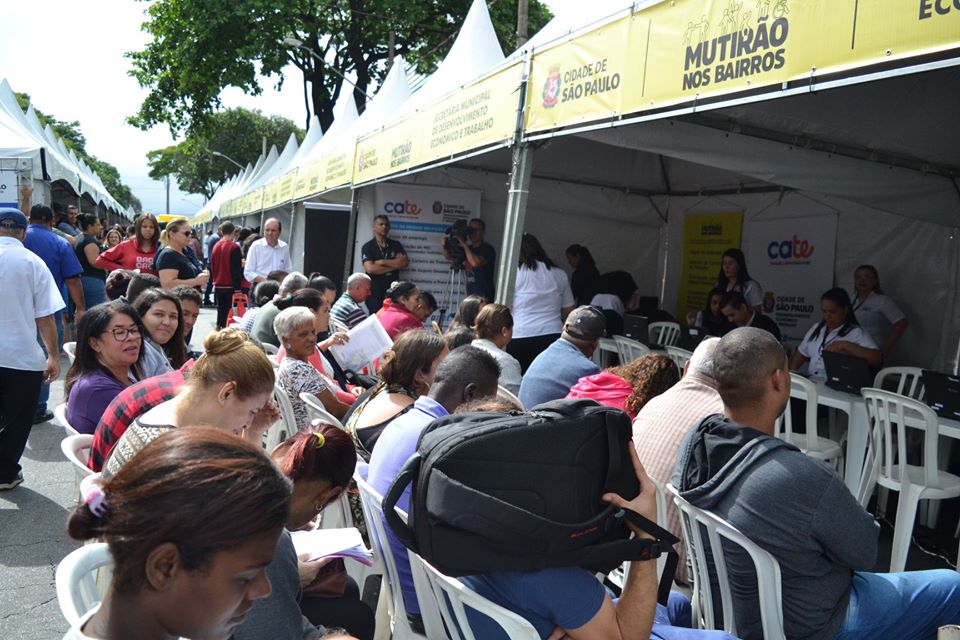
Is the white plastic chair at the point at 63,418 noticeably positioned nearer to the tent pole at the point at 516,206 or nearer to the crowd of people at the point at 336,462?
the crowd of people at the point at 336,462

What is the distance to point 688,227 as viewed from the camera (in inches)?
384

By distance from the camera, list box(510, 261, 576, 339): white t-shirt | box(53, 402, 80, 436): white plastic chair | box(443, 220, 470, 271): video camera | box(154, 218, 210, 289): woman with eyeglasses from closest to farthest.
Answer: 1. box(53, 402, 80, 436): white plastic chair
2. box(154, 218, 210, 289): woman with eyeglasses
3. box(510, 261, 576, 339): white t-shirt
4. box(443, 220, 470, 271): video camera

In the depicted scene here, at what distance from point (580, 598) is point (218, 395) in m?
1.41

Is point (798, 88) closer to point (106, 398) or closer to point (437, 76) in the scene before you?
point (106, 398)

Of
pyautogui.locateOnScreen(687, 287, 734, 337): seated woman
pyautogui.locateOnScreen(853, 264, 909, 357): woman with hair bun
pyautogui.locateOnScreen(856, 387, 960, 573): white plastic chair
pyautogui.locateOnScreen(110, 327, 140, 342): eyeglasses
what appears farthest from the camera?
pyautogui.locateOnScreen(687, 287, 734, 337): seated woman

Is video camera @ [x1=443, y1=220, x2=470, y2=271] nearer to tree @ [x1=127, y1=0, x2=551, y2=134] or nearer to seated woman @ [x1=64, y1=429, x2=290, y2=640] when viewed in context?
seated woman @ [x1=64, y1=429, x2=290, y2=640]

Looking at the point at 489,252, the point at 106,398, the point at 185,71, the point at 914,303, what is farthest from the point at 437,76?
the point at 185,71

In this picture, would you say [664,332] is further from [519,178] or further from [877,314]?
[519,178]

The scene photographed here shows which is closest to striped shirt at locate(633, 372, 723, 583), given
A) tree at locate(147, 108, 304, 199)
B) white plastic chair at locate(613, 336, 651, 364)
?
white plastic chair at locate(613, 336, 651, 364)

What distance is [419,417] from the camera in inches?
95.8

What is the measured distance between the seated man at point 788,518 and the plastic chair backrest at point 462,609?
842mm

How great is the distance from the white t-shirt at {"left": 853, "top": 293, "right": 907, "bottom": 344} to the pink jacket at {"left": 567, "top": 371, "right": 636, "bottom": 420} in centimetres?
393

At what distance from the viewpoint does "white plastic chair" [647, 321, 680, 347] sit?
881 centimetres

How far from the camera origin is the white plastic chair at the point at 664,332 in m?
8.81
